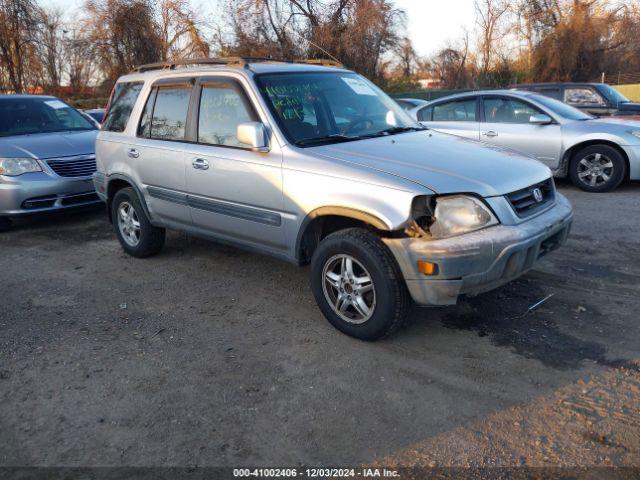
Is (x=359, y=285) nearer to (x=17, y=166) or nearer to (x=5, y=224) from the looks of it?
(x=17, y=166)

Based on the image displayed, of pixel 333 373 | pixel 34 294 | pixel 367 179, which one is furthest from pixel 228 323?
pixel 34 294

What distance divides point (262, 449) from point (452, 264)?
4.95 ft

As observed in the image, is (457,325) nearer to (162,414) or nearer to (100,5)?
(162,414)

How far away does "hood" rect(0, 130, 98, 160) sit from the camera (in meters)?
7.34

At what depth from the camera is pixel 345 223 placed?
4078 mm

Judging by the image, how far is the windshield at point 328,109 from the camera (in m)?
4.39

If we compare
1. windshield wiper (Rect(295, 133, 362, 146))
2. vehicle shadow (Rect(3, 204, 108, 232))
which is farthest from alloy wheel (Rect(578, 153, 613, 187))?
vehicle shadow (Rect(3, 204, 108, 232))

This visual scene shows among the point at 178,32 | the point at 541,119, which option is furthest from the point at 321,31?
the point at 541,119

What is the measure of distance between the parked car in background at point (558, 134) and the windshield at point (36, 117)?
5699mm

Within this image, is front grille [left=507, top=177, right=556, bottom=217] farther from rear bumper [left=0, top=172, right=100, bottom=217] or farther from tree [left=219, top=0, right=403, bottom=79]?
tree [left=219, top=0, right=403, bottom=79]

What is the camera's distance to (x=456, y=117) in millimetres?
9477

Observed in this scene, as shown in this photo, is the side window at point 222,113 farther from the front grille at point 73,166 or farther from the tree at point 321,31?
the tree at point 321,31

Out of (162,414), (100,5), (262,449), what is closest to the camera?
(262,449)

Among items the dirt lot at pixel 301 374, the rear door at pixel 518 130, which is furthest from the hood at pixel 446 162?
the rear door at pixel 518 130
